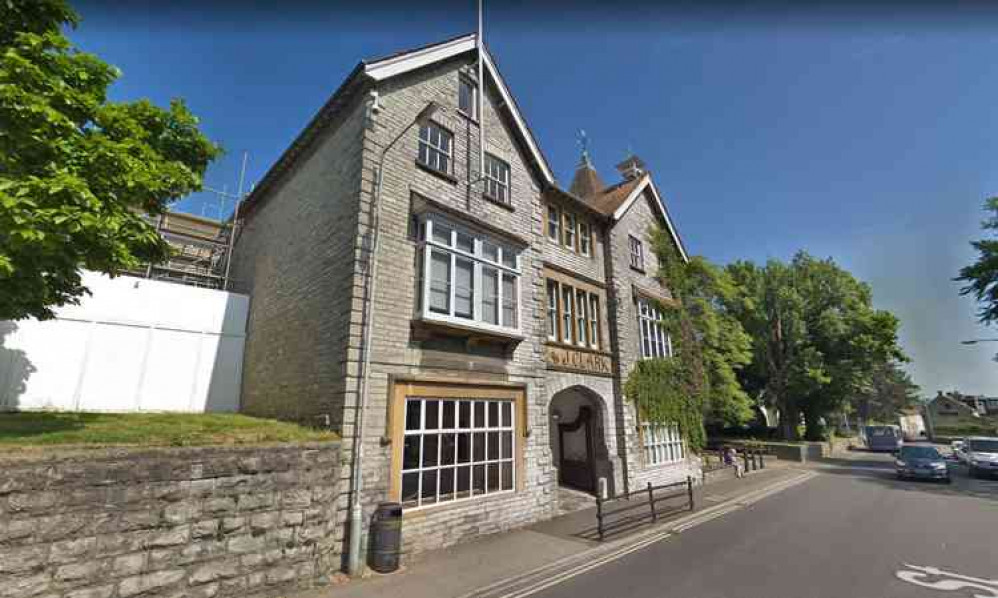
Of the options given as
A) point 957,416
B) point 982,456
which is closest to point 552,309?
point 982,456

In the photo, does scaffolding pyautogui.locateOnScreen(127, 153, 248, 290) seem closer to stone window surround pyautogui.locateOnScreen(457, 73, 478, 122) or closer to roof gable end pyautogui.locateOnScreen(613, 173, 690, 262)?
Result: stone window surround pyautogui.locateOnScreen(457, 73, 478, 122)

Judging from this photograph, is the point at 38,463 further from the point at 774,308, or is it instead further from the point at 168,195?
the point at 774,308

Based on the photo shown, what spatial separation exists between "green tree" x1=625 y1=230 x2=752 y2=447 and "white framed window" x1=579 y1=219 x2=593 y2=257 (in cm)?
491

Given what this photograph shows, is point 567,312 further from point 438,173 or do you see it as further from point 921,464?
point 921,464

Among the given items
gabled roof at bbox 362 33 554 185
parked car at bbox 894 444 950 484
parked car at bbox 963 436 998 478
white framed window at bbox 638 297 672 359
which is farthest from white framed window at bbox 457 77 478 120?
parked car at bbox 963 436 998 478

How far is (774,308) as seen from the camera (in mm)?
33438

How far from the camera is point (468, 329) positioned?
1017 centimetres

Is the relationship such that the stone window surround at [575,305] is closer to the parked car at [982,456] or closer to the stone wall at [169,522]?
the stone wall at [169,522]

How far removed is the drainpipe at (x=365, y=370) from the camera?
24.9ft

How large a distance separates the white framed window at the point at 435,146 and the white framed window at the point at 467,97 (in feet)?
4.23

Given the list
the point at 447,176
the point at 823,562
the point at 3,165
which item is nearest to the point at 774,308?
the point at 823,562

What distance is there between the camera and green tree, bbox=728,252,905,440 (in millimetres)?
30641

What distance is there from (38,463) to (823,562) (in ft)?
42.4

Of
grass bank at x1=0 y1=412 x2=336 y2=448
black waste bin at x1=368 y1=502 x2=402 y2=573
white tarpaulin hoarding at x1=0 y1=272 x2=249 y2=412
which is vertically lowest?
black waste bin at x1=368 y1=502 x2=402 y2=573
